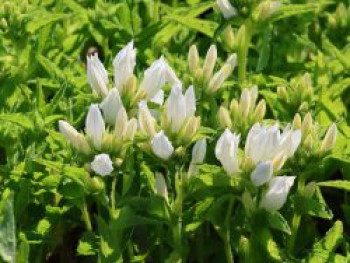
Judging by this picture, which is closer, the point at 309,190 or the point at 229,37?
the point at 309,190

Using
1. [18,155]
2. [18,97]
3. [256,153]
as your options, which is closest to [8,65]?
[18,97]

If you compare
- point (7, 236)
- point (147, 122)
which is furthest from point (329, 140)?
point (7, 236)

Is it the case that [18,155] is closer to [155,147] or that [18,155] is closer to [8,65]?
[8,65]

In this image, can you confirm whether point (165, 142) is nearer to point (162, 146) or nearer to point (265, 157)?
point (162, 146)

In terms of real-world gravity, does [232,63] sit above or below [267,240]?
above

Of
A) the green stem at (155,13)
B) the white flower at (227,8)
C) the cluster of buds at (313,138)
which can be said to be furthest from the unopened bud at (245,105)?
the green stem at (155,13)

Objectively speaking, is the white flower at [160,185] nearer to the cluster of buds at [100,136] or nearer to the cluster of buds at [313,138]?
the cluster of buds at [100,136]
